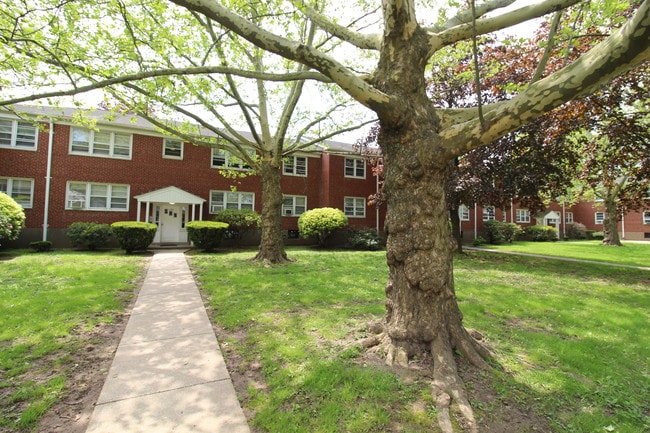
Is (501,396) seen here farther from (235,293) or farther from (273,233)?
(273,233)

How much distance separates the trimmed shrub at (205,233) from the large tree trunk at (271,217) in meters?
4.66

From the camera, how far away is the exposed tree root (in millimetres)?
2447

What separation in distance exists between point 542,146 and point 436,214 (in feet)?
33.2

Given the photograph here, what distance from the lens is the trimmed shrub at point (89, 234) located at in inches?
548

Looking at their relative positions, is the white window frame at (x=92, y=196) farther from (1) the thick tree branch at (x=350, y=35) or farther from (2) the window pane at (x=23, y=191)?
(1) the thick tree branch at (x=350, y=35)

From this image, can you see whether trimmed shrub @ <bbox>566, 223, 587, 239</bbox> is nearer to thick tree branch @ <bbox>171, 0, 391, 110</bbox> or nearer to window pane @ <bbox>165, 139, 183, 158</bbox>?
window pane @ <bbox>165, 139, 183, 158</bbox>

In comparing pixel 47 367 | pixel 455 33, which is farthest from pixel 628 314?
pixel 47 367

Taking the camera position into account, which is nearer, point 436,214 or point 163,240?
point 436,214

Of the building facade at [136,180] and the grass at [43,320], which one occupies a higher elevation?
the building facade at [136,180]

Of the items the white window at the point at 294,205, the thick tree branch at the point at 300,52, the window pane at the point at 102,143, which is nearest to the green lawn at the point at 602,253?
the white window at the point at 294,205

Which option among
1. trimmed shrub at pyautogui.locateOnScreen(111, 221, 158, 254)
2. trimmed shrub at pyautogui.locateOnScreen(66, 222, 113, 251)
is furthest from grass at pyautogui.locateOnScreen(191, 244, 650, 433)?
trimmed shrub at pyautogui.locateOnScreen(66, 222, 113, 251)

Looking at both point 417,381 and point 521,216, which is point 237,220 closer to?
point 417,381

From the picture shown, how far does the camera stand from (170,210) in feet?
57.0

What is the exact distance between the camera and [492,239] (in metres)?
23.5
